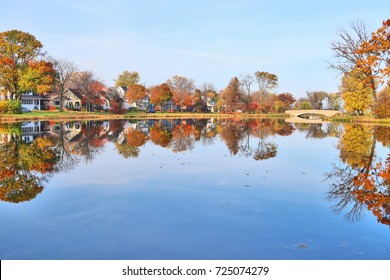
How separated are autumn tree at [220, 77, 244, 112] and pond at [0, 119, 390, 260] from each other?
243ft

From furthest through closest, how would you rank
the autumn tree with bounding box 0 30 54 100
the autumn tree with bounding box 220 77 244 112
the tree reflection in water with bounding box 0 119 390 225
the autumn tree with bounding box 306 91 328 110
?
1. the autumn tree with bounding box 306 91 328 110
2. the autumn tree with bounding box 220 77 244 112
3. the autumn tree with bounding box 0 30 54 100
4. the tree reflection in water with bounding box 0 119 390 225

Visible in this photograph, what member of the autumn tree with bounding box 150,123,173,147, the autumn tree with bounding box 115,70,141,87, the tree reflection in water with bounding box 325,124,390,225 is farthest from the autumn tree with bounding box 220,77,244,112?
the tree reflection in water with bounding box 325,124,390,225

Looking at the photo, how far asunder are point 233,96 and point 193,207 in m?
83.3

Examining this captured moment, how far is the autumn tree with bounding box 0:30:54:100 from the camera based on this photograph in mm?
55531

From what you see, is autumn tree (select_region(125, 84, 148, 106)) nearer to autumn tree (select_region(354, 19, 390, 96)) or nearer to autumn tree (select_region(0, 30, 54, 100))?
autumn tree (select_region(0, 30, 54, 100))

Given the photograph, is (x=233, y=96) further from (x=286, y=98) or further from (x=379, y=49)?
(x=379, y=49)

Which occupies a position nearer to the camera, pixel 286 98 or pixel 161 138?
pixel 161 138

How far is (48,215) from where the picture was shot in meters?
8.62

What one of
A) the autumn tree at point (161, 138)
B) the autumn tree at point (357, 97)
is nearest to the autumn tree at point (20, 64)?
the autumn tree at point (161, 138)

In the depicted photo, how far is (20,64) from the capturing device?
5750 centimetres

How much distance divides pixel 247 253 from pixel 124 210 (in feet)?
12.3

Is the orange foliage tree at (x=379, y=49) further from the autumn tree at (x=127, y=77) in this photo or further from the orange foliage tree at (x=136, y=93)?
the autumn tree at (x=127, y=77)

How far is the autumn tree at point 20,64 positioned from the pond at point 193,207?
43684 millimetres

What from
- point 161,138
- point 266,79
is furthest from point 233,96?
point 161,138
